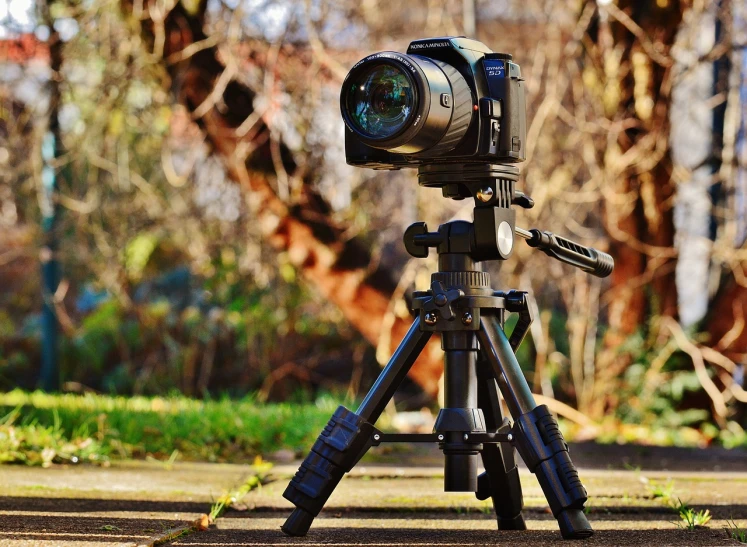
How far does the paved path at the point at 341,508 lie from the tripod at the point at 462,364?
0.54 ft

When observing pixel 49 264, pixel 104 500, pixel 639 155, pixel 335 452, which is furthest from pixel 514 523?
pixel 49 264

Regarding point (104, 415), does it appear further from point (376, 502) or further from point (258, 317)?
point (258, 317)

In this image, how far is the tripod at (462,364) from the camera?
243 centimetres

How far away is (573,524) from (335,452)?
56 cm

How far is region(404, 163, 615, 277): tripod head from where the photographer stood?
2461 millimetres

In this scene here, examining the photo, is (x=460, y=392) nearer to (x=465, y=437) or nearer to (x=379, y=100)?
(x=465, y=437)

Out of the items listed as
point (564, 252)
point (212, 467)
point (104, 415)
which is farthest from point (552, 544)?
point (104, 415)

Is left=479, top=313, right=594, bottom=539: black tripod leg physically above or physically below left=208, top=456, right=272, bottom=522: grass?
above

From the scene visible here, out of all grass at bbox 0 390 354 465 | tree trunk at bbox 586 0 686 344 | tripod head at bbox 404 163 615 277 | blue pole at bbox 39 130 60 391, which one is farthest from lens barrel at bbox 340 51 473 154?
blue pole at bbox 39 130 60 391

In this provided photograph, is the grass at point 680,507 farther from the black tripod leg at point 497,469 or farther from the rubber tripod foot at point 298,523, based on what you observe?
the rubber tripod foot at point 298,523

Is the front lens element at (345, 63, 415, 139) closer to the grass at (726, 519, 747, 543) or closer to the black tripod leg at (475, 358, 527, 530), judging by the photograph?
the black tripod leg at (475, 358, 527, 530)

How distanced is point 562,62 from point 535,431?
437 centimetres

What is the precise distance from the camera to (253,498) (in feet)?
10.2

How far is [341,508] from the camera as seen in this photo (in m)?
3.04
